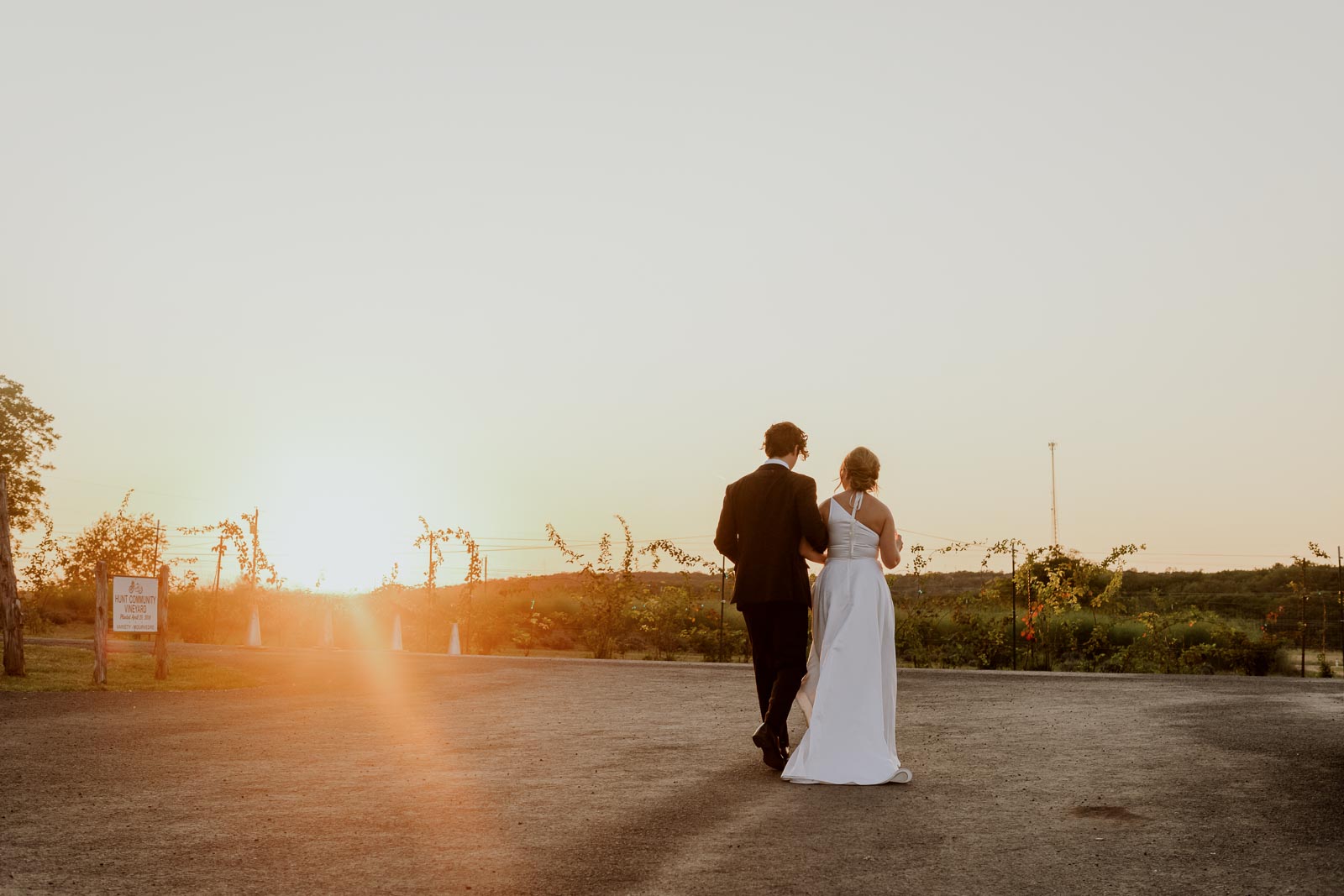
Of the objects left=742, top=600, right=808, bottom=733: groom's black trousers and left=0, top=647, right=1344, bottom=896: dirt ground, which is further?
left=742, top=600, right=808, bottom=733: groom's black trousers

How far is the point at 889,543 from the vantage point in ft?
25.0

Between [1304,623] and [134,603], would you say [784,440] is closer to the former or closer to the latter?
[134,603]

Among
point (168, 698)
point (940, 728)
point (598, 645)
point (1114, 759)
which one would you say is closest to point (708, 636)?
point (598, 645)

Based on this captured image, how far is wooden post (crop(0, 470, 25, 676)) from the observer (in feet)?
51.3

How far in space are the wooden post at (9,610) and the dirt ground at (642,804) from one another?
14.7ft

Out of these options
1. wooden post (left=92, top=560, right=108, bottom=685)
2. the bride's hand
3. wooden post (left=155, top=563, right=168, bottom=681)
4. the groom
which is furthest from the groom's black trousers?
wooden post (left=155, top=563, right=168, bottom=681)

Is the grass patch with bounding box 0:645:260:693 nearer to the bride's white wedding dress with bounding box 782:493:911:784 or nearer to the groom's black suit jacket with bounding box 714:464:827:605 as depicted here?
the groom's black suit jacket with bounding box 714:464:827:605

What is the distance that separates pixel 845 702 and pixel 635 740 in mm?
2220

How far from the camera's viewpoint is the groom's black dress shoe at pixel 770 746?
7.22 meters

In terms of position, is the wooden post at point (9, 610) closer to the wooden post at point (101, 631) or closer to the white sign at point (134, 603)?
the wooden post at point (101, 631)

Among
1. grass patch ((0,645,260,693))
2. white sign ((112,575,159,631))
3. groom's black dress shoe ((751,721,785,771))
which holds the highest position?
white sign ((112,575,159,631))

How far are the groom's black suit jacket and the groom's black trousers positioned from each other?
0.29ft

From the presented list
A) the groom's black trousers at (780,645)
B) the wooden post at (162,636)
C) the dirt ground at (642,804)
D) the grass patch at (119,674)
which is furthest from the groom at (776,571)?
the wooden post at (162,636)

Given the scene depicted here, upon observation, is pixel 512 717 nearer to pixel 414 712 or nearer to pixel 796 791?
pixel 414 712
